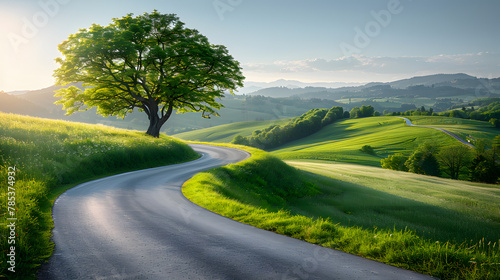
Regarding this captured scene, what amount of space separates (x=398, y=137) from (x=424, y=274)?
326 ft

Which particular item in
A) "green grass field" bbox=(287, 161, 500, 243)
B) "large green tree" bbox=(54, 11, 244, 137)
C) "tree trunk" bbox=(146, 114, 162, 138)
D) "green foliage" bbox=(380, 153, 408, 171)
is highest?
"large green tree" bbox=(54, 11, 244, 137)

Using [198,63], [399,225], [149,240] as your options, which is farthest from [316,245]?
[198,63]

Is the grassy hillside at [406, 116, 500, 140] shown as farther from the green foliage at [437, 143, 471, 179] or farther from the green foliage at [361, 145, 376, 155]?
the green foliage at [361, 145, 376, 155]

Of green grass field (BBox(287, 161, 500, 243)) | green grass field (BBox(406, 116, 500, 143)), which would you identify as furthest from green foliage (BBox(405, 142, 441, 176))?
green grass field (BBox(287, 161, 500, 243))

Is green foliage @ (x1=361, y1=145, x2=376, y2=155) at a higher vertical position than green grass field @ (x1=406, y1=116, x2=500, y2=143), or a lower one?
lower

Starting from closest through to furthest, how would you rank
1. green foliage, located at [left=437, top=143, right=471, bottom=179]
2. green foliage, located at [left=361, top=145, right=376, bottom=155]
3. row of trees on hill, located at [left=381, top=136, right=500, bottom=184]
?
row of trees on hill, located at [left=381, top=136, right=500, bottom=184] → green foliage, located at [left=437, top=143, right=471, bottom=179] → green foliage, located at [left=361, top=145, right=376, bottom=155]

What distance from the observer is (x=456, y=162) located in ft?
200

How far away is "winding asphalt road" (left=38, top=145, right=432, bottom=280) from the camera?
505 centimetres

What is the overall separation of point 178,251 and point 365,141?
322 ft

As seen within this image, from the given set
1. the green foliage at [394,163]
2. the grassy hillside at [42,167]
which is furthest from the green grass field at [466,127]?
the grassy hillside at [42,167]

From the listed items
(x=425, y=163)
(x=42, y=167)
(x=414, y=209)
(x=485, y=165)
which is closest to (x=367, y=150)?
Result: (x=425, y=163)

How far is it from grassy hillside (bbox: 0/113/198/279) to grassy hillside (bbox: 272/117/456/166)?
164ft

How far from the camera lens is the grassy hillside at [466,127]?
8306 cm

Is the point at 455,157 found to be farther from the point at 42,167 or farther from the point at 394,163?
the point at 42,167
